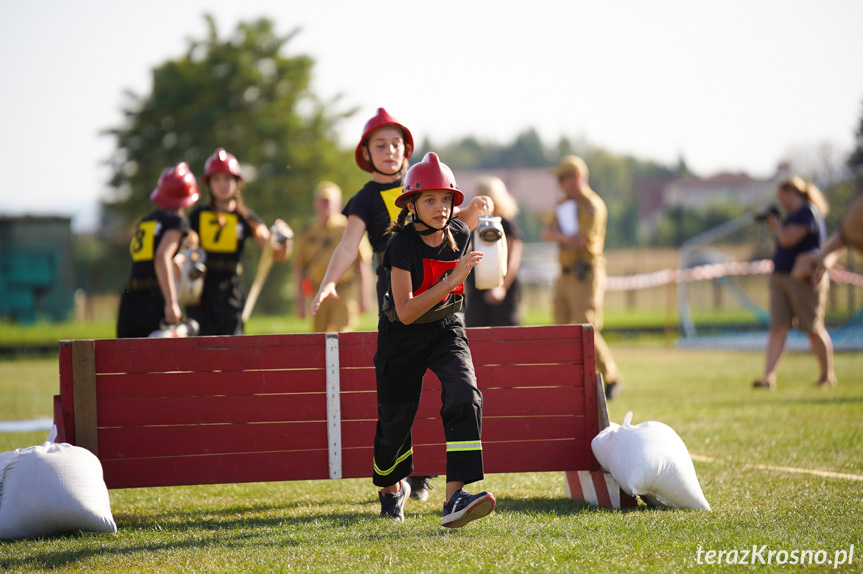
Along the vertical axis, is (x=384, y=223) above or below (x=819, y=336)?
above

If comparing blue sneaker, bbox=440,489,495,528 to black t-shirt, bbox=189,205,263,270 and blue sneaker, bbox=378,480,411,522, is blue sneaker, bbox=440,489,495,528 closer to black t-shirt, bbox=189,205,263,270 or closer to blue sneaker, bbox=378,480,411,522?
blue sneaker, bbox=378,480,411,522

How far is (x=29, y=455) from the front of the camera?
471 cm

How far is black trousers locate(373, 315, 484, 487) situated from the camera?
175 inches

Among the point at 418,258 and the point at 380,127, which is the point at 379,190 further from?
the point at 418,258

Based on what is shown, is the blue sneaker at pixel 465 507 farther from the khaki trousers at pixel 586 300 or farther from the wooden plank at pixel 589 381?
the khaki trousers at pixel 586 300

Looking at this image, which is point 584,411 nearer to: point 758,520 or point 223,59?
point 758,520

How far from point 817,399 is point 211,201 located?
6.28 metres


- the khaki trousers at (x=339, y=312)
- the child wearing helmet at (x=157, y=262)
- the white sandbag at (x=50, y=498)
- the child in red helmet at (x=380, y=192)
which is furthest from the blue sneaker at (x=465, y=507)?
the khaki trousers at (x=339, y=312)

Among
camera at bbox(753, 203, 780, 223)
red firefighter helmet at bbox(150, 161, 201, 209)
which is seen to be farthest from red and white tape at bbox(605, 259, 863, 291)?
red firefighter helmet at bbox(150, 161, 201, 209)

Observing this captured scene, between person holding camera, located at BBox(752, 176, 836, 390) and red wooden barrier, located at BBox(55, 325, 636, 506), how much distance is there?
628cm

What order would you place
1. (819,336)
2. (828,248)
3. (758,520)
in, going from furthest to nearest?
1. (819,336)
2. (828,248)
3. (758,520)

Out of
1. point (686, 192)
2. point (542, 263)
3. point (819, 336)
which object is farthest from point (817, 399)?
point (686, 192)

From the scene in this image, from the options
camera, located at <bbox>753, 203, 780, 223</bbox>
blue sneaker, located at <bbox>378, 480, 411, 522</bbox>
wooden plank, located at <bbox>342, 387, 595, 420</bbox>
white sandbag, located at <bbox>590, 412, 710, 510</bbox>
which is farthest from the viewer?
camera, located at <bbox>753, 203, 780, 223</bbox>

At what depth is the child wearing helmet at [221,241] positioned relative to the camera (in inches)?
292
